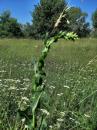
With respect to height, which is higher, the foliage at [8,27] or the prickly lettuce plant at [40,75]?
Result: the prickly lettuce plant at [40,75]

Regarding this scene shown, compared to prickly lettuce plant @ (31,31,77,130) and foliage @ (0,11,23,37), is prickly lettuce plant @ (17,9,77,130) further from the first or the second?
foliage @ (0,11,23,37)

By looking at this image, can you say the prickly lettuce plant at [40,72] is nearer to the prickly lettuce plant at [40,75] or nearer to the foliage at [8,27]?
the prickly lettuce plant at [40,75]

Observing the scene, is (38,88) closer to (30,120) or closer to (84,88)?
(30,120)

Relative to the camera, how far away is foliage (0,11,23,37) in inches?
3098

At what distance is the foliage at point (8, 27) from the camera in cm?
7869

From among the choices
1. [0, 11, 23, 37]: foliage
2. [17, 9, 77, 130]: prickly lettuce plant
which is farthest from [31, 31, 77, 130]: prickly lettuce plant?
[0, 11, 23, 37]: foliage

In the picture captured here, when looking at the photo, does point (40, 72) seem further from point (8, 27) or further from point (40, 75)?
point (8, 27)

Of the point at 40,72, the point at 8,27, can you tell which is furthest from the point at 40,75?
the point at 8,27

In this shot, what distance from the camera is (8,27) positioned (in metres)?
83.0

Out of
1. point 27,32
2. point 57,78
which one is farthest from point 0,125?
point 27,32

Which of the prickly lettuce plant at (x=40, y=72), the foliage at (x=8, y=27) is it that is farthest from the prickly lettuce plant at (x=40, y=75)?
the foliage at (x=8, y=27)

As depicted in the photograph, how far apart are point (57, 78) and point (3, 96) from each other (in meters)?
2.06

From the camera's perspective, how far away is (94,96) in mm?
5000

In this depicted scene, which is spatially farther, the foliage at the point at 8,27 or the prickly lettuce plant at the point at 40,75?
the foliage at the point at 8,27
